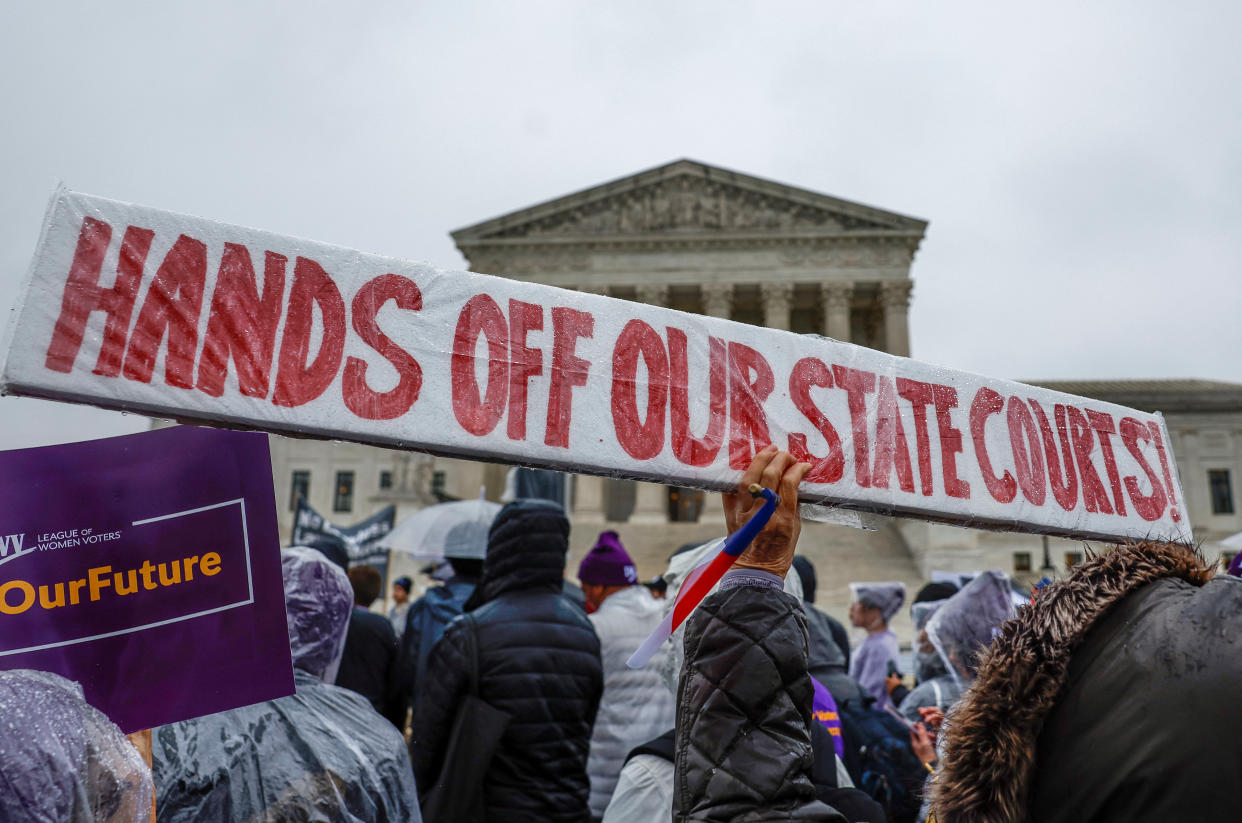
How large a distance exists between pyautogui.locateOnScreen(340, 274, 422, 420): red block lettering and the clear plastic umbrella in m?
3.59

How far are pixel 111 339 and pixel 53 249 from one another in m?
0.16

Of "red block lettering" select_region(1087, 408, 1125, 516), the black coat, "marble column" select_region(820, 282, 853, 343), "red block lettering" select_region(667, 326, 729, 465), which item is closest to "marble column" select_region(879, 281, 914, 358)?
"marble column" select_region(820, 282, 853, 343)

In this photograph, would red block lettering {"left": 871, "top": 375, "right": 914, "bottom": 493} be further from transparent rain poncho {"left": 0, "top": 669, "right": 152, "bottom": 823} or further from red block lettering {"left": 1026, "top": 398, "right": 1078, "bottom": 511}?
transparent rain poncho {"left": 0, "top": 669, "right": 152, "bottom": 823}

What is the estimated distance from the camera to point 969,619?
10.7 feet

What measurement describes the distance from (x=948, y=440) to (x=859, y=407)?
0.23 metres

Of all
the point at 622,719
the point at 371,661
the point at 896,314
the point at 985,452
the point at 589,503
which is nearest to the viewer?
the point at 985,452

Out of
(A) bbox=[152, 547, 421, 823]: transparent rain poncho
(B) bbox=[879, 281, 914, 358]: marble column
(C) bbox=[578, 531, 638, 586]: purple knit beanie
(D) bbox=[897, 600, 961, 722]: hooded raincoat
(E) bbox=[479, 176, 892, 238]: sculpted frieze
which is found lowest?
(D) bbox=[897, 600, 961, 722]: hooded raincoat

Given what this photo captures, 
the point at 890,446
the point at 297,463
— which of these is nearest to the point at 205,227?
the point at 890,446

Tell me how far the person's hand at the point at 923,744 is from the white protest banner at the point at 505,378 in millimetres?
1176

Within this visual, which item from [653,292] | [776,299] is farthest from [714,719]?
[776,299]

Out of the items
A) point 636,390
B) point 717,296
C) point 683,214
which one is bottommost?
point 636,390

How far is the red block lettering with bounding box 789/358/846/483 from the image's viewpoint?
6.04ft

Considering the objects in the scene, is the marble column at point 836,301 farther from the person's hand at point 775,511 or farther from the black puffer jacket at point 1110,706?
the black puffer jacket at point 1110,706

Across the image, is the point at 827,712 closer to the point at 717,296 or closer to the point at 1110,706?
the point at 1110,706
